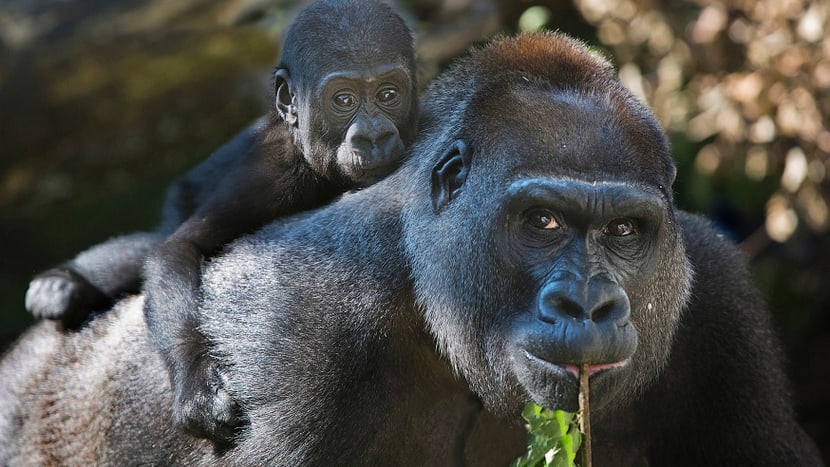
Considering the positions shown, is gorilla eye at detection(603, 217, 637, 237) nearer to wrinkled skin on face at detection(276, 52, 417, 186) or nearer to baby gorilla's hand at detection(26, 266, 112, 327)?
wrinkled skin on face at detection(276, 52, 417, 186)

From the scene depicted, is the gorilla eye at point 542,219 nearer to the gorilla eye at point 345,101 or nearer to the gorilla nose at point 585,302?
the gorilla nose at point 585,302

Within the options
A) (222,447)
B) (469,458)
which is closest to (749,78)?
(469,458)

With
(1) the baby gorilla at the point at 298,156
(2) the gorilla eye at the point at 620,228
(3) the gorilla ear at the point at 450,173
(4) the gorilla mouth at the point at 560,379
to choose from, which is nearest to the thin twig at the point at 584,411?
(4) the gorilla mouth at the point at 560,379

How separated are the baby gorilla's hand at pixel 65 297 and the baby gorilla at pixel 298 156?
0.72 m

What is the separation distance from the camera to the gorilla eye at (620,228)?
300 cm

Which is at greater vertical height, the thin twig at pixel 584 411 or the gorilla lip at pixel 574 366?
the gorilla lip at pixel 574 366

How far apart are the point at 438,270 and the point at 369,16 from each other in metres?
1.24

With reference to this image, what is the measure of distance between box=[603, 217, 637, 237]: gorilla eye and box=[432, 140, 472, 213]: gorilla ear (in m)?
0.47

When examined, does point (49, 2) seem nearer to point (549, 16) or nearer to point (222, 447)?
point (549, 16)

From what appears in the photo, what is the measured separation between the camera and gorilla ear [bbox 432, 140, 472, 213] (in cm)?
321

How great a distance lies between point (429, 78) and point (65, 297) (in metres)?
2.38

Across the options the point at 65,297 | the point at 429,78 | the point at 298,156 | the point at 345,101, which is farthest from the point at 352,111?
the point at 429,78

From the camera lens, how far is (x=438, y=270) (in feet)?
10.5

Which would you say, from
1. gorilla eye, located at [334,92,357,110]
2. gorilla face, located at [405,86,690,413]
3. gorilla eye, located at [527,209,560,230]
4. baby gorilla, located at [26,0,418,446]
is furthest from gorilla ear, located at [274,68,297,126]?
gorilla eye, located at [527,209,560,230]
